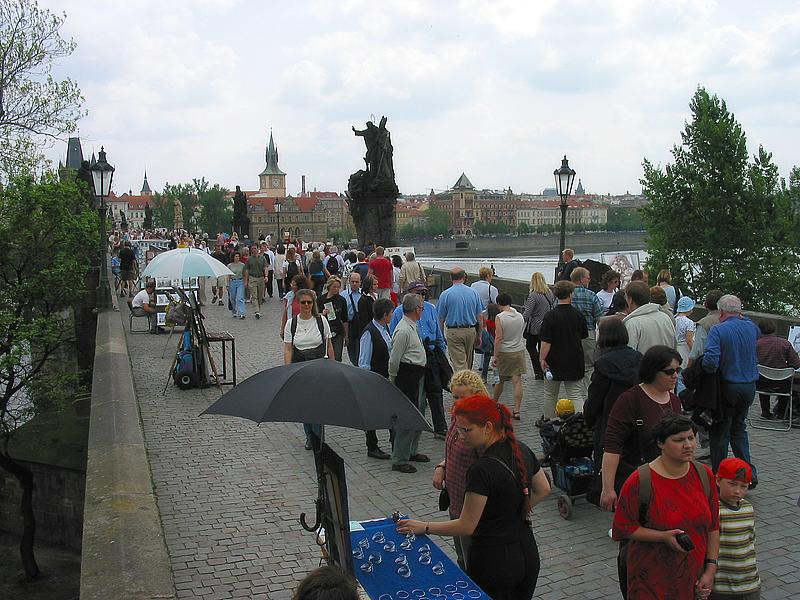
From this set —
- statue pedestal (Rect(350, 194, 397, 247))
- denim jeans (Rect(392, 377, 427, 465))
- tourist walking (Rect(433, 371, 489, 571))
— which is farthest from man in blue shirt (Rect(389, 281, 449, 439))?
statue pedestal (Rect(350, 194, 397, 247))

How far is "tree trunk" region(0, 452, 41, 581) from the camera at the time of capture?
13.0 meters

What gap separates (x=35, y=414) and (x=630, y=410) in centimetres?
1510

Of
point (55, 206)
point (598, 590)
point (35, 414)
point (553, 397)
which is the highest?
point (55, 206)

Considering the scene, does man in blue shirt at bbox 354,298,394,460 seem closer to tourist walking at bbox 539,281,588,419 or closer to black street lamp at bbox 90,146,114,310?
tourist walking at bbox 539,281,588,419

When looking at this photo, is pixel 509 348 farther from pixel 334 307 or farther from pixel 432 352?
pixel 334 307

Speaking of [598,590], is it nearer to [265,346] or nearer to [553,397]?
[553,397]

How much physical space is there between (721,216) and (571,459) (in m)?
31.4

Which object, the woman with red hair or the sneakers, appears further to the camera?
the sneakers

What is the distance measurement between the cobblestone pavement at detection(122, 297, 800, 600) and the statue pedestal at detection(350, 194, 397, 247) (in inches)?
681

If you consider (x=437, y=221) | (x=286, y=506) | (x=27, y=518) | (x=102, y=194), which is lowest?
(x=27, y=518)

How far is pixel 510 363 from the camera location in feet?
30.5

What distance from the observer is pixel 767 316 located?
11.6 m

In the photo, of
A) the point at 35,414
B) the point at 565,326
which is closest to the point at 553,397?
the point at 565,326

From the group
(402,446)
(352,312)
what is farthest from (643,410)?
(352,312)
